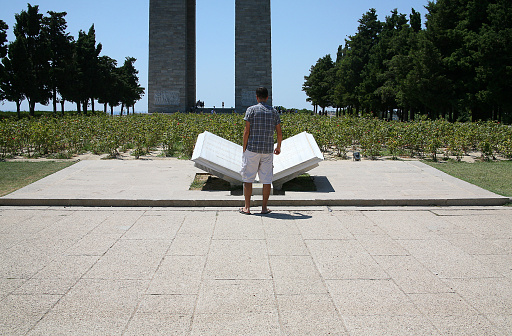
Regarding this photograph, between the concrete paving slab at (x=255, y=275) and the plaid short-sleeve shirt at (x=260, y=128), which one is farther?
the plaid short-sleeve shirt at (x=260, y=128)

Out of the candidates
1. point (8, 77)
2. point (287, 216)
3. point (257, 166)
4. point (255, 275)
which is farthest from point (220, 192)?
point (8, 77)

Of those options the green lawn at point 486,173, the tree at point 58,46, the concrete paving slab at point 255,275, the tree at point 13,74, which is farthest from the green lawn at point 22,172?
the tree at point 58,46

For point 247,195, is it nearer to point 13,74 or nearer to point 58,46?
point 13,74

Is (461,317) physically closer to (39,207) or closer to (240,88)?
(39,207)

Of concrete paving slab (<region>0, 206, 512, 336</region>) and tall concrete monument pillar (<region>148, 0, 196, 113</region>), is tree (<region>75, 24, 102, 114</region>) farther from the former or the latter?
concrete paving slab (<region>0, 206, 512, 336</region>)

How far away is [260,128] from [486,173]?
543cm

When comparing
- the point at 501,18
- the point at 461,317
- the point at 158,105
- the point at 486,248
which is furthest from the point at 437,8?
the point at 461,317

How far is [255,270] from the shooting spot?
4.18m

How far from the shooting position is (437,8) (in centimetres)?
2928

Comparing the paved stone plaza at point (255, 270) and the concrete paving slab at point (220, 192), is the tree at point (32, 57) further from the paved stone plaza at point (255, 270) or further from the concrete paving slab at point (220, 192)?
the paved stone plaza at point (255, 270)

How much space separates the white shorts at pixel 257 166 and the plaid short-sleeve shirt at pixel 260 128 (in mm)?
85

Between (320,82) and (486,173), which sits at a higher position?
(320,82)

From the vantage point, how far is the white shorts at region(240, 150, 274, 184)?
20.6 feet

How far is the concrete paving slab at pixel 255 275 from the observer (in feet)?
10.5
